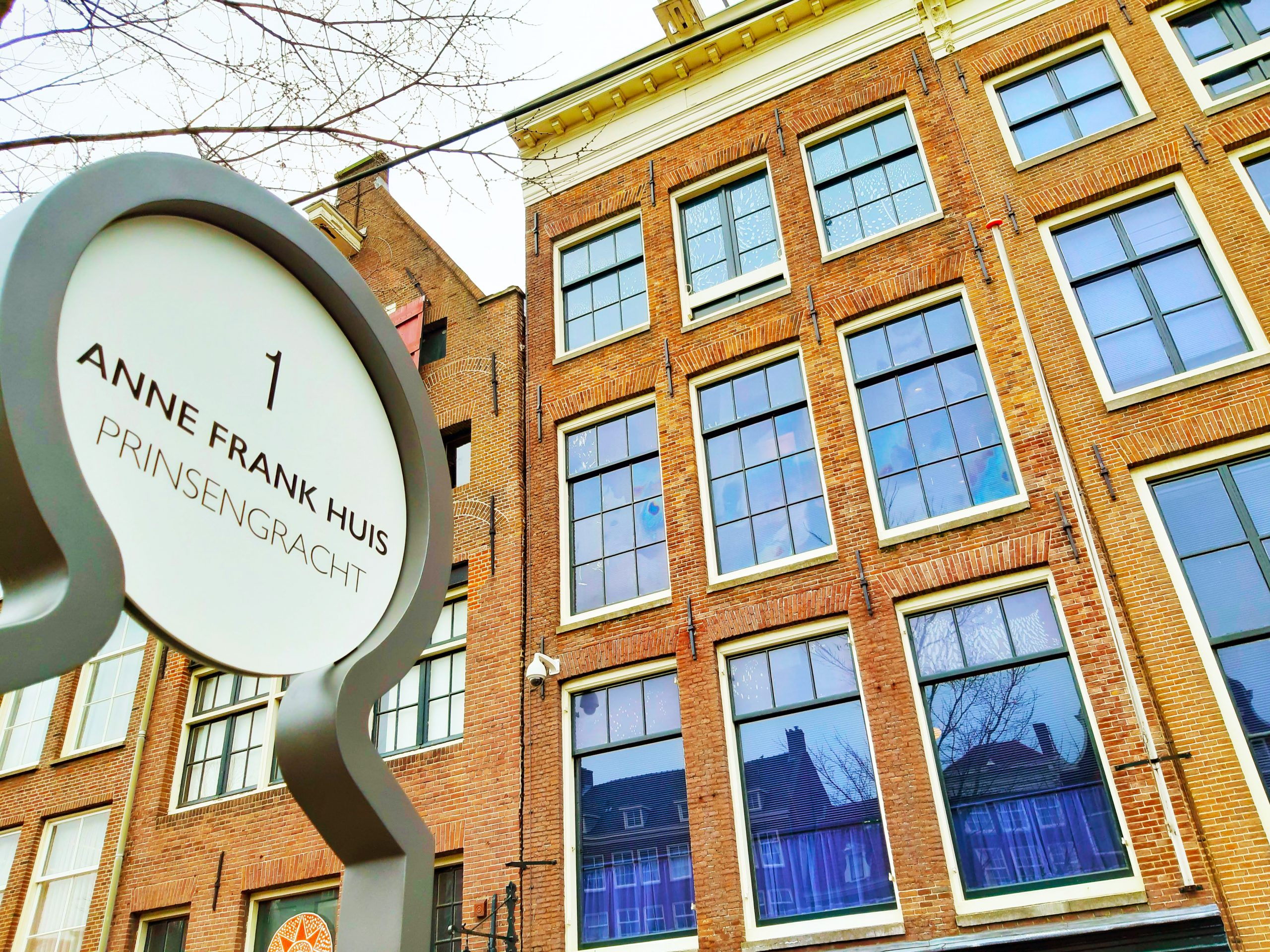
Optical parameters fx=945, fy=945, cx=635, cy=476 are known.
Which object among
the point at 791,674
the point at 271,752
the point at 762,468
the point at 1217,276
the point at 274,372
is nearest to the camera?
the point at 274,372

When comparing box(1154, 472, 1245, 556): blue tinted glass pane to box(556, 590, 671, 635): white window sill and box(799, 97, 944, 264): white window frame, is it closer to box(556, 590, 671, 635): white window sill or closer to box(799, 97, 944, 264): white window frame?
box(799, 97, 944, 264): white window frame

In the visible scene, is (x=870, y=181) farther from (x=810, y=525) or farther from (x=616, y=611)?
(x=616, y=611)

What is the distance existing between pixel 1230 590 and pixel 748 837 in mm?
5060

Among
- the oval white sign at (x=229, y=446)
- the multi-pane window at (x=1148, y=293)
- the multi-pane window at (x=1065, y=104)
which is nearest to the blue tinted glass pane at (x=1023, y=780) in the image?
the multi-pane window at (x=1148, y=293)

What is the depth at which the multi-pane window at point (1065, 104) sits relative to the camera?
445 inches

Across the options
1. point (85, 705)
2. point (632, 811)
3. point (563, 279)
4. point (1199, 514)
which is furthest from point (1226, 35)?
point (85, 705)

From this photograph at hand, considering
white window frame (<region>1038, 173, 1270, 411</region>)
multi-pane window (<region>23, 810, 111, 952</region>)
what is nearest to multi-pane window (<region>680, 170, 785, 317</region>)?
white window frame (<region>1038, 173, 1270, 411</region>)

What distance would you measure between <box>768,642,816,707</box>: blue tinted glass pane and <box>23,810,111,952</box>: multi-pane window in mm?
10142

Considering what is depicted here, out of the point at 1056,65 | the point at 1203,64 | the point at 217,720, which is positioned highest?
the point at 1056,65

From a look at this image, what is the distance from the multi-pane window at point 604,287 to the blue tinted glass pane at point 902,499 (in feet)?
14.1

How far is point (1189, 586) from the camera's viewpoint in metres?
8.70

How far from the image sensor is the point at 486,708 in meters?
11.3

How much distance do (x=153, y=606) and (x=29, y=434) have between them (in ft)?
1.25

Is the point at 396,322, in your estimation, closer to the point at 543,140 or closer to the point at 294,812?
the point at 543,140
